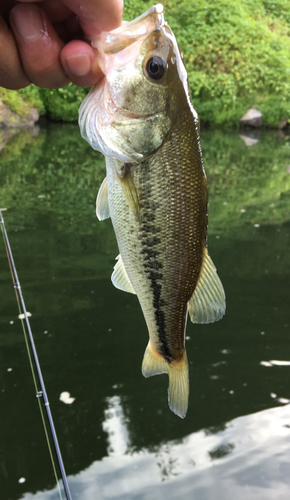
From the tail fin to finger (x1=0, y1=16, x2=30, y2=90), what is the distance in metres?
1.03

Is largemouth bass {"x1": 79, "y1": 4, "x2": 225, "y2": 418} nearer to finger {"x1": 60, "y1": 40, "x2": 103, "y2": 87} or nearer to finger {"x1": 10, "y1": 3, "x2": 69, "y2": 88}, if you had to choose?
finger {"x1": 60, "y1": 40, "x2": 103, "y2": 87}

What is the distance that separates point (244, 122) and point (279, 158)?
28.7 ft

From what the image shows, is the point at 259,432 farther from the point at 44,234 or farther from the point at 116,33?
the point at 44,234

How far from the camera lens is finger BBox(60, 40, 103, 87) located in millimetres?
1371

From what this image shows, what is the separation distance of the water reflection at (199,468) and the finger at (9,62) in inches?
96.7

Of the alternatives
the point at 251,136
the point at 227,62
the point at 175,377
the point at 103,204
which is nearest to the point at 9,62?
the point at 103,204

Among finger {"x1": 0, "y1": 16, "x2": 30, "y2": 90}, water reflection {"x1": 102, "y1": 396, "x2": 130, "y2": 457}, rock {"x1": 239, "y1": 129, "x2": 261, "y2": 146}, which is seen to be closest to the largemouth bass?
finger {"x1": 0, "y1": 16, "x2": 30, "y2": 90}

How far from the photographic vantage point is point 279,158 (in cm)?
1337

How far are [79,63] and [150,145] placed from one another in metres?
0.31

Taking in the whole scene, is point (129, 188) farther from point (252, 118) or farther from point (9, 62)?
point (252, 118)

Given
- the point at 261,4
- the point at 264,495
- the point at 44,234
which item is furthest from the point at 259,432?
the point at 261,4

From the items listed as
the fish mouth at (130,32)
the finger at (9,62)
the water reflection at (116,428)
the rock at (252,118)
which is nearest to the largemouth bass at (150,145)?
the fish mouth at (130,32)

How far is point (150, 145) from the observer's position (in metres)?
1.40

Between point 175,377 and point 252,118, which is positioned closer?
point 175,377
